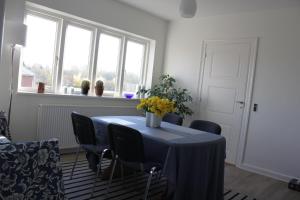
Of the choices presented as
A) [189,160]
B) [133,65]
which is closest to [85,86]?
[133,65]

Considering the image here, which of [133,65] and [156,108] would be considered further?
[133,65]

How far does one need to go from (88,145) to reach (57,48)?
1.87 meters

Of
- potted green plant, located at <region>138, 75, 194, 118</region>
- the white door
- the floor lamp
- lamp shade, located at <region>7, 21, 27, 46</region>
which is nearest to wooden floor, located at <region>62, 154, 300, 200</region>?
the white door

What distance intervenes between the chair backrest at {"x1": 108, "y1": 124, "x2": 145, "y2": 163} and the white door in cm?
255

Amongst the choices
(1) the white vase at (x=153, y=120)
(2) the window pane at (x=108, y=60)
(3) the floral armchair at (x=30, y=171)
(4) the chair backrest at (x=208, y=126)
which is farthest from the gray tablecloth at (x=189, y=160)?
(2) the window pane at (x=108, y=60)

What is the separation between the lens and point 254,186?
3.60 meters

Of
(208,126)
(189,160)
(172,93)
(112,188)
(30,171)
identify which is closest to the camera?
(30,171)

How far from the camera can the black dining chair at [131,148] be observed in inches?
94.7

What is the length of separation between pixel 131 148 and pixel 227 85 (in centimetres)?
275

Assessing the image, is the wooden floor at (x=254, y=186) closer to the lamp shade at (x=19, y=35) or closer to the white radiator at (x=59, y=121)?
the white radiator at (x=59, y=121)

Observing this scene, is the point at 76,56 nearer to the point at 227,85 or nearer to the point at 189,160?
the point at 227,85

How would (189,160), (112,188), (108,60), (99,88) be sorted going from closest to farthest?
(189,160)
(112,188)
(99,88)
(108,60)

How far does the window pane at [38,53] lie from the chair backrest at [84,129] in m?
1.38

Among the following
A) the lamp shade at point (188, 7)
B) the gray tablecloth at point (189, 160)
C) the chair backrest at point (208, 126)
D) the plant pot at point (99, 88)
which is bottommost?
the gray tablecloth at point (189, 160)
